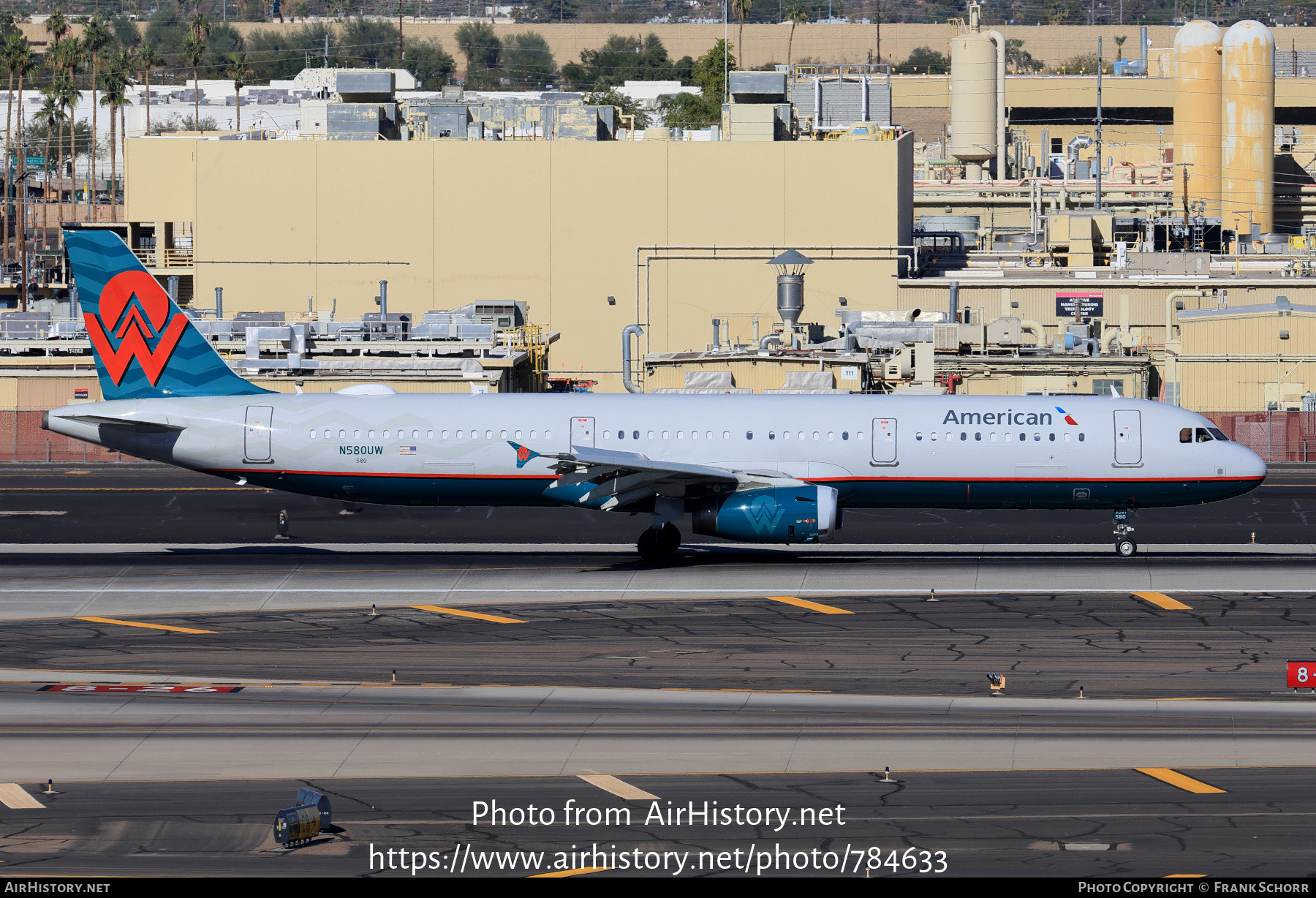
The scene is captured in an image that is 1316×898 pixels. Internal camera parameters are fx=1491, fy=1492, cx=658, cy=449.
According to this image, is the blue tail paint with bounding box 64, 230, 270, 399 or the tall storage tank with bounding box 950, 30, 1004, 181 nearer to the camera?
the blue tail paint with bounding box 64, 230, 270, 399

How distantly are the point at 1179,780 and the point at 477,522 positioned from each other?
29425mm

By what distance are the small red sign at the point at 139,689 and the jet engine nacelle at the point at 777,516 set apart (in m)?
13.9

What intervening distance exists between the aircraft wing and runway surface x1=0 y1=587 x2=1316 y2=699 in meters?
3.98

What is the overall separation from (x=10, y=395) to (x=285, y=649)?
147ft

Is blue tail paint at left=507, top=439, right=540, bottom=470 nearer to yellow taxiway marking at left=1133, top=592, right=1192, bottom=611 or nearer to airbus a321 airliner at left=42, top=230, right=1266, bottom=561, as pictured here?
airbus a321 airliner at left=42, top=230, right=1266, bottom=561

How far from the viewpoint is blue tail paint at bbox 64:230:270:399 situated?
39.5m

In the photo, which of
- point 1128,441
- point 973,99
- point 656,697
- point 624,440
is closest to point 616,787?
point 656,697

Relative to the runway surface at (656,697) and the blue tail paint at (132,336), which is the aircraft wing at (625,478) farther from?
the blue tail paint at (132,336)

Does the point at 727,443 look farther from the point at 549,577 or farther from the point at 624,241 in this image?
the point at 624,241

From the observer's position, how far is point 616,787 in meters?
19.6

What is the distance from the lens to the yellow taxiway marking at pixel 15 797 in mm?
18766

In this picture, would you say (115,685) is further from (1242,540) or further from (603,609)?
(1242,540)

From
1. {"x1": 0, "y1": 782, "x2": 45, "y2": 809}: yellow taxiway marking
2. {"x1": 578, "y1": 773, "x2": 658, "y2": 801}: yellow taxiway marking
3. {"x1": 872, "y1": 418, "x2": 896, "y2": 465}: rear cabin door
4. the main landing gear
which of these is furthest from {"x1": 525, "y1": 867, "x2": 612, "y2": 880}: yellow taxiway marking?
the main landing gear
